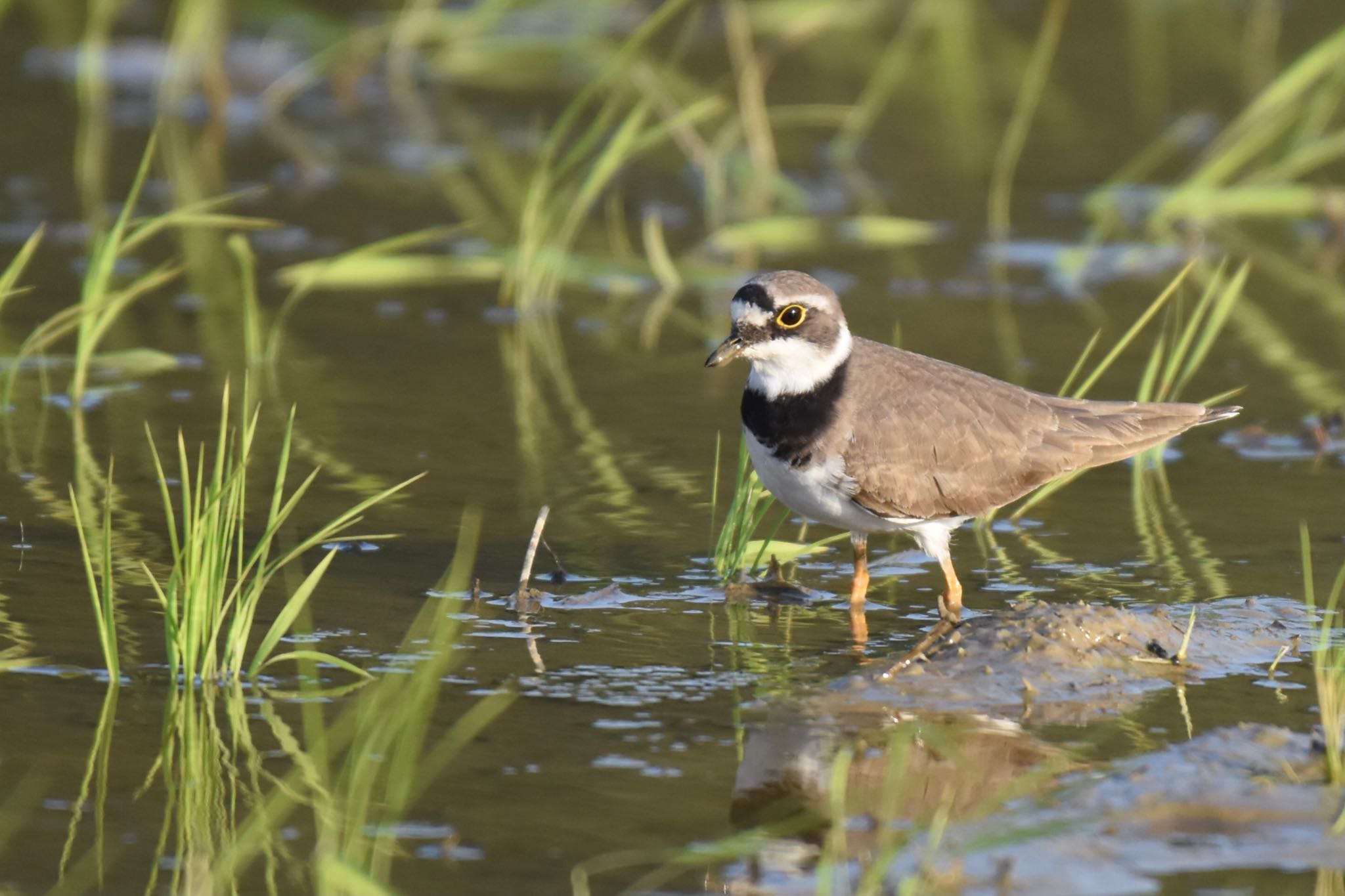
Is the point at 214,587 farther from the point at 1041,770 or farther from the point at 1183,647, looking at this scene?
the point at 1183,647

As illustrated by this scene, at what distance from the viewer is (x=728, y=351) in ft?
22.1

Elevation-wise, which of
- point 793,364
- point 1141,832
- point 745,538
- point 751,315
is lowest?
point 1141,832

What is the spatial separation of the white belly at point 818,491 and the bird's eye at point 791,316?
15.6 inches

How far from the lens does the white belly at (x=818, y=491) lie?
6520 mm

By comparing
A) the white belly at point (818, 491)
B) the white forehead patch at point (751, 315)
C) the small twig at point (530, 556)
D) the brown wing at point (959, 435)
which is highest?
the white forehead patch at point (751, 315)

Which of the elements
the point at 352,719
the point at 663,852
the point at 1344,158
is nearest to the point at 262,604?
the point at 352,719

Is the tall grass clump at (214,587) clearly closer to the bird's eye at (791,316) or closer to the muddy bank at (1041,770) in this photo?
the muddy bank at (1041,770)

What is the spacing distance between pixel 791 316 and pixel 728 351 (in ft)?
0.83

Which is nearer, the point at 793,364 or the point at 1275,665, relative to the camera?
the point at 1275,665

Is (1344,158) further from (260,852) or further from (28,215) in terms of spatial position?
(260,852)

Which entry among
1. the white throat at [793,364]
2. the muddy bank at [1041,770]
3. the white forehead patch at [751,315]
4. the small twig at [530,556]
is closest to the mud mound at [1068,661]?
the muddy bank at [1041,770]

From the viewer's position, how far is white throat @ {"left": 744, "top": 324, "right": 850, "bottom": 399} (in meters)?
6.71

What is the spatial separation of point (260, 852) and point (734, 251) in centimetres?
743

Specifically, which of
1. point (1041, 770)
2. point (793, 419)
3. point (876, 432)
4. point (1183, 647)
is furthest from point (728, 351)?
point (1041, 770)
